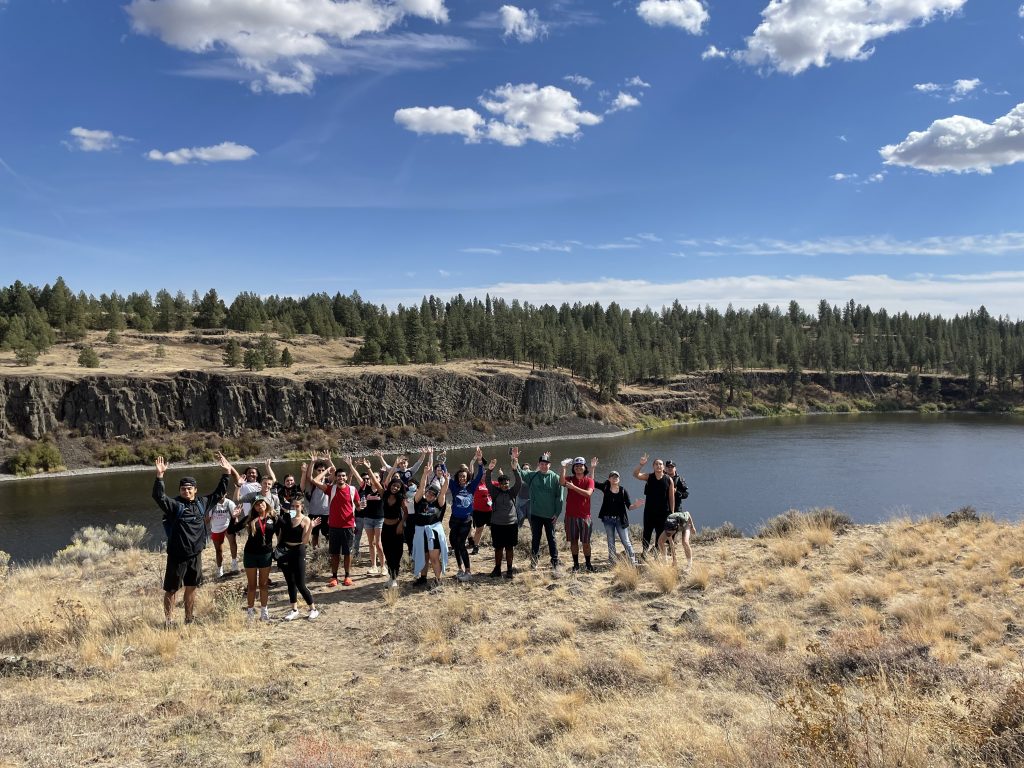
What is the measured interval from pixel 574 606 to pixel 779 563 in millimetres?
4412

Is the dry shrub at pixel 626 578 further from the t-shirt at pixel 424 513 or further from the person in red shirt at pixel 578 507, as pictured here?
the t-shirt at pixel 424 513

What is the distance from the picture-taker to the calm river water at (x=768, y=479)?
1200 inches

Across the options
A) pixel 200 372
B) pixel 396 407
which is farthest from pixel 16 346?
pixel 396 407

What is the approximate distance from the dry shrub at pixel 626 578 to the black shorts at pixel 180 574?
20.6ft

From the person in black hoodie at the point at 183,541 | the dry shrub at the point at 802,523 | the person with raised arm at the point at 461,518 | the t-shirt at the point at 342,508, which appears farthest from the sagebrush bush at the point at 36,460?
the dry shrub at the point at 802,523

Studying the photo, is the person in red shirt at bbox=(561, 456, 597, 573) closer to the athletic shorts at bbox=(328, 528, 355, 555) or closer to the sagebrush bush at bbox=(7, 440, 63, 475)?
the athletic shorts at bbox=(328, 528, 355, 555)

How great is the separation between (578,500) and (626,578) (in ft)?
5.67

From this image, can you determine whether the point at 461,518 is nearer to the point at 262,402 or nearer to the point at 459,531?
the point at 459,531

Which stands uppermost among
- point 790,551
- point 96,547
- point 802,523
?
point 790,551

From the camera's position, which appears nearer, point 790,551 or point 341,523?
point 341,523

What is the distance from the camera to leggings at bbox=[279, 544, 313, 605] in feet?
29.8

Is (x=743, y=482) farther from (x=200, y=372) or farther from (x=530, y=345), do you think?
(x=530, y=345)

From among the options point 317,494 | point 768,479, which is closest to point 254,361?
point 768,479

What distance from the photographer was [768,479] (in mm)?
40031
